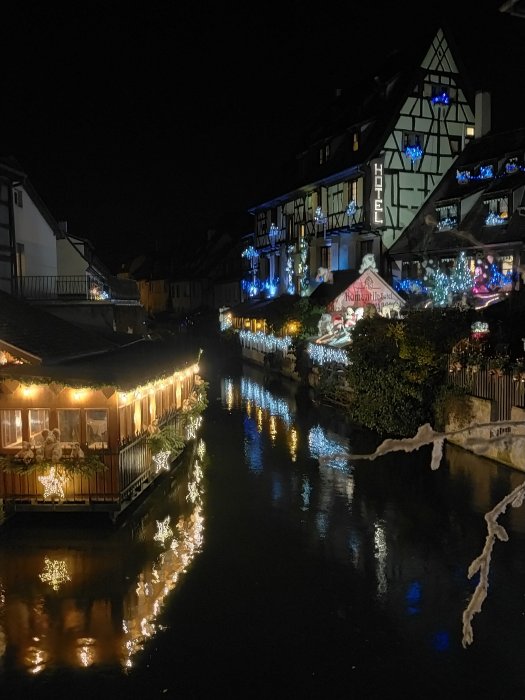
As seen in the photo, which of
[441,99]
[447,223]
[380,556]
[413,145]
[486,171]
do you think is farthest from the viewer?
[441,99]

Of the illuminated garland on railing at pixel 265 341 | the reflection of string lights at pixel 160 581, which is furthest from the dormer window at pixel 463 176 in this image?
the reflection of string lights at pixel 160 581

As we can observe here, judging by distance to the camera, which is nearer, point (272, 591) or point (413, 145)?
point (272, 591)

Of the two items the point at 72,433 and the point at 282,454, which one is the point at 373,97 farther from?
the point at 72,433

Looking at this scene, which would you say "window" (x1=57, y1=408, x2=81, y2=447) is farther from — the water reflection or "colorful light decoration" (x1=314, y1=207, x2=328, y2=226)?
"colorful light decoration" (x1=314, y1=207, x2=328, y2=226)

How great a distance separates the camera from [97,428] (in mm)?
13234

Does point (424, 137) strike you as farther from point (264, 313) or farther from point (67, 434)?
point (67, 434)

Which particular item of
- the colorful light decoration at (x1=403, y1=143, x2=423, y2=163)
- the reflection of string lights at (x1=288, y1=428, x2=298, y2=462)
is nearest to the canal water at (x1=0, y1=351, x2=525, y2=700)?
the reflection of string lights at (x1=288, y1=428, x2=298, y2=462)

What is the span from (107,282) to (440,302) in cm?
2244

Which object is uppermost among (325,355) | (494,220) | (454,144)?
(454,144)

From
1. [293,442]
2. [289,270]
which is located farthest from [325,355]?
[289,270]

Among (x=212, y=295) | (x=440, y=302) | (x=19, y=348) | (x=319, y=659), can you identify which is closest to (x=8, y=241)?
(x=19, y=348)

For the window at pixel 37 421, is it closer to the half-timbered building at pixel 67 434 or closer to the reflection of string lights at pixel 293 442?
the half-timbered building at pixel 67 434

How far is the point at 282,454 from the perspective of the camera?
18844mm

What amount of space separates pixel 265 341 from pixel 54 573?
108ft
